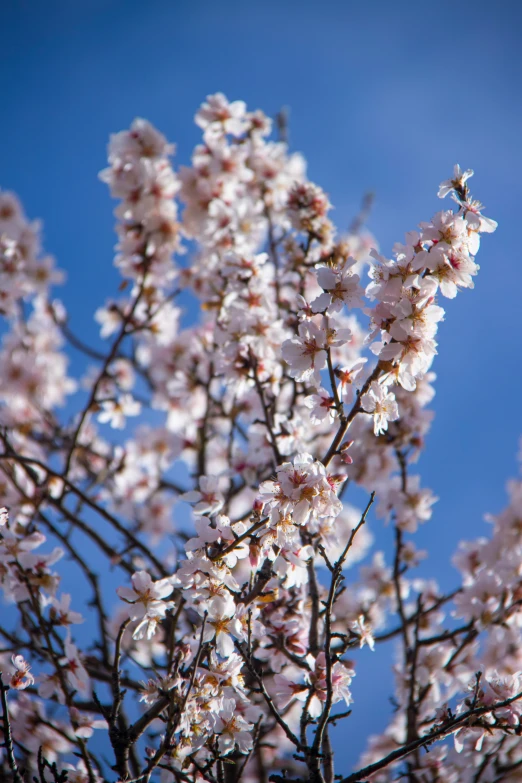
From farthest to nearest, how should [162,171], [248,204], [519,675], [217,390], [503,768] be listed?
1. [217,390]
2. [248,204]
3. [162,171]
4. [503,768]
5. [519,675]

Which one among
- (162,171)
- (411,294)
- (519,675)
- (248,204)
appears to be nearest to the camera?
(411,294)

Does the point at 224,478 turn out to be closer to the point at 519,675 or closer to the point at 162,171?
the point at 519,675

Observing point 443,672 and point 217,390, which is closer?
point 443,672

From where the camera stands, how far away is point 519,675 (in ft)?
7.19

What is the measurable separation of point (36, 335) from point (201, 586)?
5.85 meters

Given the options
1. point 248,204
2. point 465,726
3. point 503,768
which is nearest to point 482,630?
point 503,768

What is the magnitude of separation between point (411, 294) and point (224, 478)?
5.29ft

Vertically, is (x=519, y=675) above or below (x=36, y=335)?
below

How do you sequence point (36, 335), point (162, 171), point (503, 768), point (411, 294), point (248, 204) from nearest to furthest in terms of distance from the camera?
1. point (411, 294)
2. point (503, 768)
3. point (162, 171)
4. point (248, 204)
5. point (36, 335)

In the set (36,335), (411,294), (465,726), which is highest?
(36,335)

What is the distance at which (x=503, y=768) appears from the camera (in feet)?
10.2

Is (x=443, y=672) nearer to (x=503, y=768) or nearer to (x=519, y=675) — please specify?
(x=503, y=768)

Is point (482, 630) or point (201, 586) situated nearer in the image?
point (201, 586)

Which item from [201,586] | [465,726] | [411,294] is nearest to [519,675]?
[465,726]
